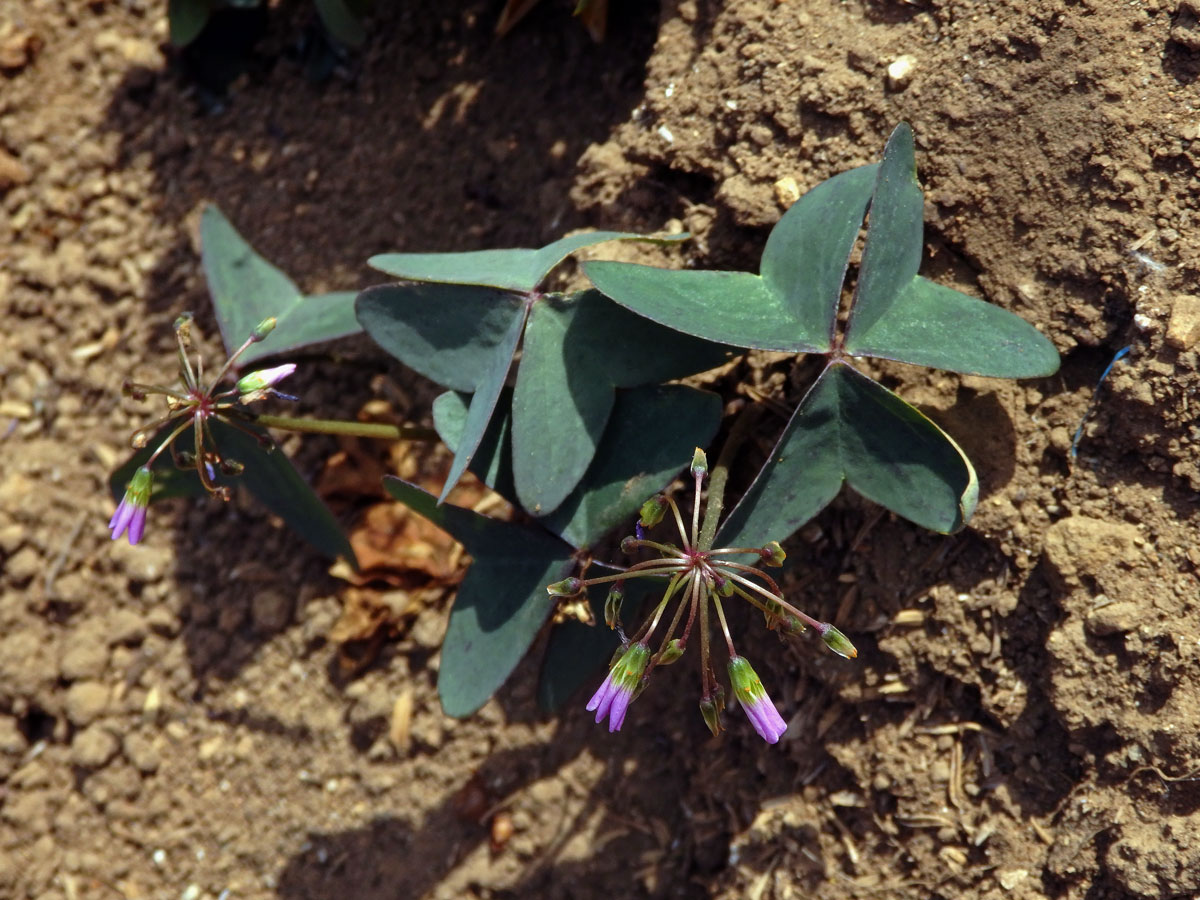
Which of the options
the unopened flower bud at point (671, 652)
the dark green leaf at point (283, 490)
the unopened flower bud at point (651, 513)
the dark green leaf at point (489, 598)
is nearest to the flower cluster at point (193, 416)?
the dark green leaf at point (283, 490)

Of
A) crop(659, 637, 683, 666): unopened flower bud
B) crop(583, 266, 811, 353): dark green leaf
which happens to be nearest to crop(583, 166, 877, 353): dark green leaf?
crop(583, 266, 811, 353): dark green leaf

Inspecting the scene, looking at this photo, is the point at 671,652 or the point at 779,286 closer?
the point at 671,652

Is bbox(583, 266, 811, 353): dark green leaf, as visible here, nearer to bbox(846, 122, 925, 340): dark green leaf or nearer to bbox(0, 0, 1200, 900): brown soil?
bbox(846, 122, 925, 340): dark green leaf

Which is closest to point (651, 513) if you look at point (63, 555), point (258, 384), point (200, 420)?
point (258, 384)

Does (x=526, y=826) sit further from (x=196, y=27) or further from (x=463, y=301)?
(x=196, y=27)

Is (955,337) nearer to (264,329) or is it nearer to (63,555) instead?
(264,329)

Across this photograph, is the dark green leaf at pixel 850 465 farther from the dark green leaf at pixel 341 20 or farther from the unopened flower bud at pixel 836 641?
the dark green leaf at pixel 341 20
